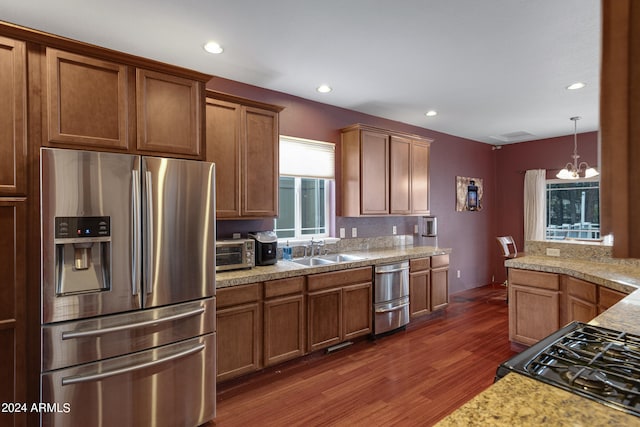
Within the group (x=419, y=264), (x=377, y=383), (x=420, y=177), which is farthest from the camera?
(x=420, y=177)

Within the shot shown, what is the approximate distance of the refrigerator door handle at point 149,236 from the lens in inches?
78.4

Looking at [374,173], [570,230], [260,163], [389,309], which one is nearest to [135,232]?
[260,163]

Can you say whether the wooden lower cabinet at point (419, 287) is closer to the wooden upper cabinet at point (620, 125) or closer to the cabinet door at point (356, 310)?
the cabinet door at point (356, 310)

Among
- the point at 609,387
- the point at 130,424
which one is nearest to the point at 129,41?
the point at 130,424

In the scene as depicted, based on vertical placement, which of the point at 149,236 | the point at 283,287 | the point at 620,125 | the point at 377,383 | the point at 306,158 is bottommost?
the point at 377,383

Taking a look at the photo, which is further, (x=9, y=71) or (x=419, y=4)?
(x=419, y=4)

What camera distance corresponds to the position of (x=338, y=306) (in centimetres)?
323

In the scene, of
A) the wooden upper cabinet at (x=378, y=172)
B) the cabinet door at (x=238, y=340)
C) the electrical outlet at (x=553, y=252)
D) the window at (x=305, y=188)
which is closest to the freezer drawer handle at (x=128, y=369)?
the cabinet door at (x=238, y=340)

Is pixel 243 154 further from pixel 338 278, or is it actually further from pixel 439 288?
pixel 439 288

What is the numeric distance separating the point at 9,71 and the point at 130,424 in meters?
2.06

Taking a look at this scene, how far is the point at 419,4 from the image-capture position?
204 cm

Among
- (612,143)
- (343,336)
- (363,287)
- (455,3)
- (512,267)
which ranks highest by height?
(455,3)

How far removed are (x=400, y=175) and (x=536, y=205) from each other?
3.12 metres

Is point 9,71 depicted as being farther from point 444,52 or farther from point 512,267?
point 512,267
